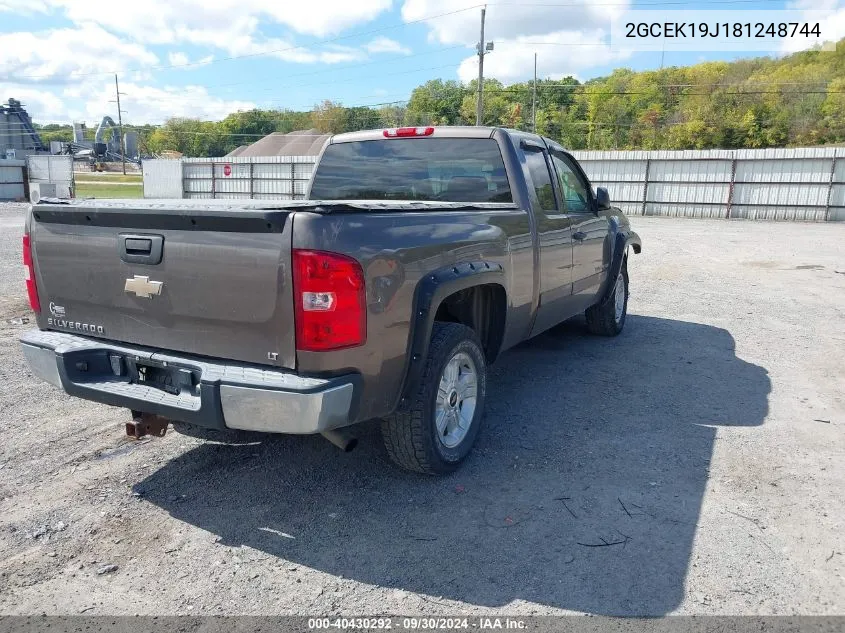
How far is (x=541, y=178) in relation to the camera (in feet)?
17.2

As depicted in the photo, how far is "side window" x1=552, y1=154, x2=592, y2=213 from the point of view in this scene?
5715 millimetres

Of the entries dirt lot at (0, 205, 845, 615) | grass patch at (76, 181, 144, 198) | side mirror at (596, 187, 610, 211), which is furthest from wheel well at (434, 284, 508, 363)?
grass patch at (76, 181, 144, 198)

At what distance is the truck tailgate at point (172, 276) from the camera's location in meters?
2.96

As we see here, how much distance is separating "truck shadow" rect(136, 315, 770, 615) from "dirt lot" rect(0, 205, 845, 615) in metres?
0.01

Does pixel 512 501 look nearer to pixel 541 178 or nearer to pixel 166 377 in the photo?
pixel 166 377

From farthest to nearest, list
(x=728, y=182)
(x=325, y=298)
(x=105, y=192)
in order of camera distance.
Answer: (x=105, y=192) < (x=728, y=182) < (x=325, y=298)

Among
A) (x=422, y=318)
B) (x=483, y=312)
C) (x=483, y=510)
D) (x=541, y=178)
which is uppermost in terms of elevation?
(x=541, y=178)

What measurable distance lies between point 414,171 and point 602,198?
1.99 metres

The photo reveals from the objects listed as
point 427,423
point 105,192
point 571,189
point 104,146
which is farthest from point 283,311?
point 104,146

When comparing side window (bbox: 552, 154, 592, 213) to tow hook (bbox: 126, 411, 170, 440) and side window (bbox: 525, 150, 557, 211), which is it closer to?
side window (bbox: 525, 150, 557, 211)

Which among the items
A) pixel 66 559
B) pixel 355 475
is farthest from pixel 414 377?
pixel 66 559

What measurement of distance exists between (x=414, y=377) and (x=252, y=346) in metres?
0.85

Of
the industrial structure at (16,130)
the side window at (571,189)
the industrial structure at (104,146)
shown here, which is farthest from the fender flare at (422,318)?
the industrial structure at (104,146)

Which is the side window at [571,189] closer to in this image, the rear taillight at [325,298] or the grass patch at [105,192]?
the rear taillight at [325,298]
